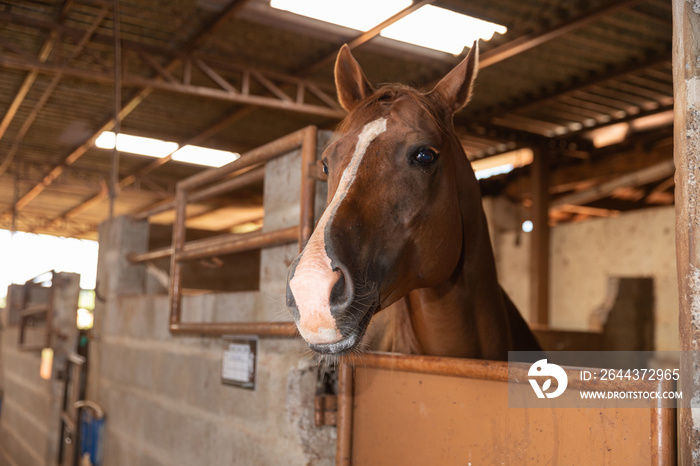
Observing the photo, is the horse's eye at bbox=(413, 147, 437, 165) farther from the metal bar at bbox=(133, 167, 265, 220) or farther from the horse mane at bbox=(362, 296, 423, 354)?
→ the metal bar at bbox=(133, 167, 265, 220)

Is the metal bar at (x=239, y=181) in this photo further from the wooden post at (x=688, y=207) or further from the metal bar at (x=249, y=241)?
the wooden post at (x=688, y=207)

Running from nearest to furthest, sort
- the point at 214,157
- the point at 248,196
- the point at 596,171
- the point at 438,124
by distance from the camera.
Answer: the point at 438,124 < the point at 596,171 < the point at 214,157 < the point at 248,196

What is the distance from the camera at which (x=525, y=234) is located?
10328 millimetres

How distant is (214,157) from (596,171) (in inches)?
263

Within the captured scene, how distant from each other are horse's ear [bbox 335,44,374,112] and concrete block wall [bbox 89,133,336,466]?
285mm

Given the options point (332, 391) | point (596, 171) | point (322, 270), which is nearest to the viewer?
point (322, 270)

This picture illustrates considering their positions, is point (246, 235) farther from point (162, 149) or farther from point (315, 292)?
point (162, 149)

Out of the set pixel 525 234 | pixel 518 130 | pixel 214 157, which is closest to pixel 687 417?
pixel 518 130

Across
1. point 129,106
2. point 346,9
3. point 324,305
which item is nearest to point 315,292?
point 324,305

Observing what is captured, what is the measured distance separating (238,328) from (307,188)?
2.28 ft

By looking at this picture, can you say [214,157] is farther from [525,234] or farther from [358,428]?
[358,428]

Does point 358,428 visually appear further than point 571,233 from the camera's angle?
No

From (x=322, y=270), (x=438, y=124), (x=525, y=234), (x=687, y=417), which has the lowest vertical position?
(x=687, y=417)

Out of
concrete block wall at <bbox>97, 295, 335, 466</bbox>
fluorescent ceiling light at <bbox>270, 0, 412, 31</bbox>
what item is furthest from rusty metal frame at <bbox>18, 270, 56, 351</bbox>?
fluorescent ceiling light at <bbox>270, 0, 412, 31</bbox>
